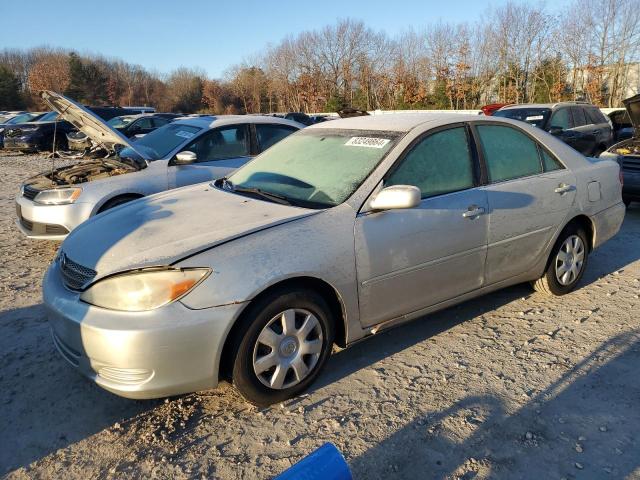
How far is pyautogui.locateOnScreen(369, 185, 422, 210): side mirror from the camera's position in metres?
2.93

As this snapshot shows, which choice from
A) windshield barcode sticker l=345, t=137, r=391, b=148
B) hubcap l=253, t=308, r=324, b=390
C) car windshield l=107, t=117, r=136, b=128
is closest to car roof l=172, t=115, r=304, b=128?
windshield barcode sticker l=345, t=137, r=391, b=148

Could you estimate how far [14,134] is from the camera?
17.5 metres

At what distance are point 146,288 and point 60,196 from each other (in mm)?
3345

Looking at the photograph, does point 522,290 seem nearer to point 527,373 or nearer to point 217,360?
point 527,373

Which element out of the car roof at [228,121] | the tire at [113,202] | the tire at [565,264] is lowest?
the tire at [565,264]

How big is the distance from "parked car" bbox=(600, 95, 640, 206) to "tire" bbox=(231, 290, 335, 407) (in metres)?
5.68

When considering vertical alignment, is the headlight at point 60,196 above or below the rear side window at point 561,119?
below

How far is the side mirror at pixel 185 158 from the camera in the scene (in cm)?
573

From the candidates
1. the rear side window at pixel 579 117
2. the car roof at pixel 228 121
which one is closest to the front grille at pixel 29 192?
the car roof at pixel 228 121

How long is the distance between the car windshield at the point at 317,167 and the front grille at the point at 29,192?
107 inches

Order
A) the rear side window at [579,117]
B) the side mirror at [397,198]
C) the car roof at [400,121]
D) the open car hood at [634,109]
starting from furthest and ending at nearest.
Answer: the rear side window at [579,117]
the open car hood at [634,109]
the car roof at [400,121]
the side mirror at [397,198]

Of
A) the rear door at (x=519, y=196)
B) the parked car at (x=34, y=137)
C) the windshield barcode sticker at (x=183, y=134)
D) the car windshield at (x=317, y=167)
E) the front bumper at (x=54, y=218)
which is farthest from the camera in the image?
the parked car at (x=34, y=137)

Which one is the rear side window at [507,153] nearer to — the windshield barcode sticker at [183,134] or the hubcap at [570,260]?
the hubcap at [570,260]

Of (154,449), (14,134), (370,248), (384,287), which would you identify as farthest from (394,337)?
(14,134)
